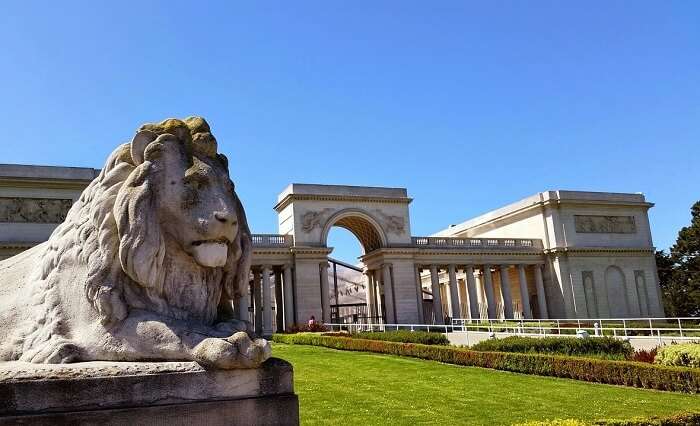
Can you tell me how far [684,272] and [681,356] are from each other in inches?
1809

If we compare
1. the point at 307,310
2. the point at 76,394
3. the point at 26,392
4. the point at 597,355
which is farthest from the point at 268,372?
the point at 307,310

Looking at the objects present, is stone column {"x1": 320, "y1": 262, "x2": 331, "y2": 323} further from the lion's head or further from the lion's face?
the lion's face

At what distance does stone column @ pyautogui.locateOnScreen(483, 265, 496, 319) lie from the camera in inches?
1688

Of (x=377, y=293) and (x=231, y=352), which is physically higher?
(x=377, y=293)

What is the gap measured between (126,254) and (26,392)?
35.6 inches

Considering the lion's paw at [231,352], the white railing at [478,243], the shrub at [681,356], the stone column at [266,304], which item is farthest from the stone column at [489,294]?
the lion's paw at [231,352]

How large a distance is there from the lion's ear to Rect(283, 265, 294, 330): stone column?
3522 cm

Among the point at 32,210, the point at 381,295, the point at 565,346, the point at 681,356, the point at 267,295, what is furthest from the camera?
the point at 381,295

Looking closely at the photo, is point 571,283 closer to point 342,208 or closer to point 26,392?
point 342,208

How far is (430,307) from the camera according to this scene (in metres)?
48.8

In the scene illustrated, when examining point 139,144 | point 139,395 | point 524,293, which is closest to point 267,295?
point 524,293

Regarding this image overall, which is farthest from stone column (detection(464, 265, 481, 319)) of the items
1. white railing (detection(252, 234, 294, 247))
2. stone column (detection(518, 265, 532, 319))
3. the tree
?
the tree

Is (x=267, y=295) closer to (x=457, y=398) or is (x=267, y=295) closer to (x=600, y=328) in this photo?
(x=600, y=328)

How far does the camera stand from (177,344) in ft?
10.4
